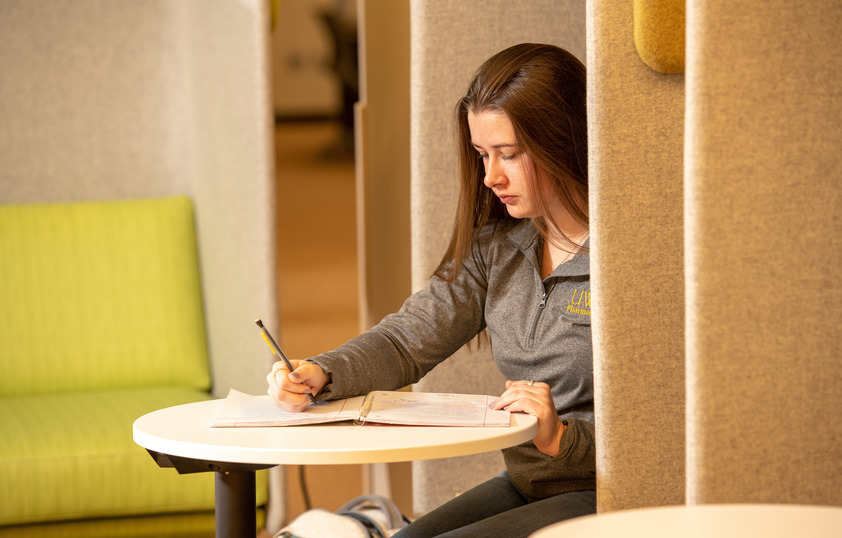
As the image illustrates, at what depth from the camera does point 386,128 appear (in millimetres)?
2137

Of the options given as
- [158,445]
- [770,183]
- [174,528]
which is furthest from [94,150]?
[770,183]

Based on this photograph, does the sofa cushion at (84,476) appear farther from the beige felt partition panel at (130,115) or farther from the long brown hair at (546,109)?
the long brown hair at (546,109)

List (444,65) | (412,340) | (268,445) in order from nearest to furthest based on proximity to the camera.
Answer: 1. (268,445)
2. (412,340)
3. (444,65)

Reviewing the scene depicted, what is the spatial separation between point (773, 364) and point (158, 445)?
654 millimetres

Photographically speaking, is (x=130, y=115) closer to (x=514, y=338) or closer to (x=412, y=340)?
(x=412, y=340)

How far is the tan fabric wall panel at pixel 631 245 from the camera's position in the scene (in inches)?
41.7

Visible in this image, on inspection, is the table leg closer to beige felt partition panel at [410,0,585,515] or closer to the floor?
beige felt partition panel at [410,0,585,515]

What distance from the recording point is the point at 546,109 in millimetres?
1301

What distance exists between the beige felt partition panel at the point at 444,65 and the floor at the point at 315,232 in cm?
99

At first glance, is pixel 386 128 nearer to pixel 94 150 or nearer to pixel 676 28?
pixel 94 150

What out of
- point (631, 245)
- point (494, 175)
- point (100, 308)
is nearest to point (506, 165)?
point (494, 175)

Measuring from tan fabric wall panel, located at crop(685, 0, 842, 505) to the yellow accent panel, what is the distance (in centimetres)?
13

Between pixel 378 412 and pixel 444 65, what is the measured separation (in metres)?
0.79

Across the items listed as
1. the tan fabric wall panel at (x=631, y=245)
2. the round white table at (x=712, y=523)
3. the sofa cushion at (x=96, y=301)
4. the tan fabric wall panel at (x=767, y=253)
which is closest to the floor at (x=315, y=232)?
the sofa cushion at (x=96, y=301)
